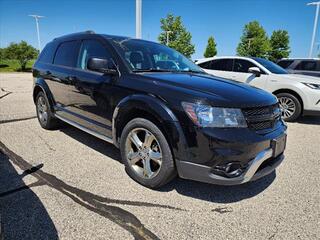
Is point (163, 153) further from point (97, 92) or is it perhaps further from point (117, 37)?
point (117, 37)

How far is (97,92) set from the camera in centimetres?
338

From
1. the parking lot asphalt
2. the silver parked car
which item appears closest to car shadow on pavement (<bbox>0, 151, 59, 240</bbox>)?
the parking lot asphalt

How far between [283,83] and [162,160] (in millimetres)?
5153

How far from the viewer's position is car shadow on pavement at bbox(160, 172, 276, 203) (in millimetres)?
2816

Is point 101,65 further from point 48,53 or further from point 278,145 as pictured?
point 48,53

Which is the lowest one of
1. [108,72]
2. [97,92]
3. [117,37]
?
[97,92]

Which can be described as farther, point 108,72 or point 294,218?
point 108,72

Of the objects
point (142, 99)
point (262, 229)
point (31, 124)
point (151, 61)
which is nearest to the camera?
point (262, 229)

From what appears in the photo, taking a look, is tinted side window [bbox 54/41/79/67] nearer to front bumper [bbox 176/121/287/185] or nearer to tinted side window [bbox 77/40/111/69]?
tinted side window [bbox 77/40/111/69]

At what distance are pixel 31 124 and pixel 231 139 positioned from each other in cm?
487

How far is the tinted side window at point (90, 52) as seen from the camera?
3.50m

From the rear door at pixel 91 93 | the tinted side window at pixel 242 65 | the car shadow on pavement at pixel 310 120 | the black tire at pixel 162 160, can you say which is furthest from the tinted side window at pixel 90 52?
the car shadow on pavement at pixel 310 120

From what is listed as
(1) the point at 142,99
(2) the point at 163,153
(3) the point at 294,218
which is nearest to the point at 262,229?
(3) the point at 294,218

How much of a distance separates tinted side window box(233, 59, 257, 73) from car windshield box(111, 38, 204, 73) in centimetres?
365
